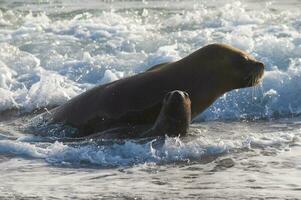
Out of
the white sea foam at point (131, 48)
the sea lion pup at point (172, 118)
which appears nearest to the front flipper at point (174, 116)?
the sea lion pup at point (172, 118)

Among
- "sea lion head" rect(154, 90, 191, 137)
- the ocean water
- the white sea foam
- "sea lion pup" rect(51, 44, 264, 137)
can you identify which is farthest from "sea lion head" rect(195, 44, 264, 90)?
the white sea foam

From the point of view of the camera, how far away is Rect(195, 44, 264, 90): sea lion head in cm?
1060

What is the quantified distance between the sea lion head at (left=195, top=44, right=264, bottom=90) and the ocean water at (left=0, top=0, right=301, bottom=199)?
0.59 meters

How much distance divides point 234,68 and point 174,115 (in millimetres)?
1240

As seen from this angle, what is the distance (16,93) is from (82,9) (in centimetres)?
666

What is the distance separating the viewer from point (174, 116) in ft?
32.1

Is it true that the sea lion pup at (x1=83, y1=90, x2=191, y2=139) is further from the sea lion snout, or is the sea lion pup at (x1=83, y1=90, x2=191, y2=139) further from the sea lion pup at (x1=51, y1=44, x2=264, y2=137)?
the sea lion pup at (x1=51, y1=44, x2=264, y2=137)

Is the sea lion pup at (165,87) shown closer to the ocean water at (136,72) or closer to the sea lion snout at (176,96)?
the ocean water at (136,72)

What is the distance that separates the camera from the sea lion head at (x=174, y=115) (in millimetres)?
9727

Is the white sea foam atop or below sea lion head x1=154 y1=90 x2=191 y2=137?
atop

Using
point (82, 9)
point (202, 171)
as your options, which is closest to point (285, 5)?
point (82, 9)

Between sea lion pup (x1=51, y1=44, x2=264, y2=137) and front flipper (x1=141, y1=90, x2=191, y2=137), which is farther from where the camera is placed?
sea lion pup (x1=51, y1=44, x2=264, y2=137)

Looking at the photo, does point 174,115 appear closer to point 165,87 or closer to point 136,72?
point 165,87

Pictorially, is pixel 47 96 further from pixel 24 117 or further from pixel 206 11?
pixel 206 11
